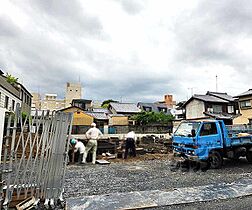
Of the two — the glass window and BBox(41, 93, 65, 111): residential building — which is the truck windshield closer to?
the glass window

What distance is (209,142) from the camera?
319 inches

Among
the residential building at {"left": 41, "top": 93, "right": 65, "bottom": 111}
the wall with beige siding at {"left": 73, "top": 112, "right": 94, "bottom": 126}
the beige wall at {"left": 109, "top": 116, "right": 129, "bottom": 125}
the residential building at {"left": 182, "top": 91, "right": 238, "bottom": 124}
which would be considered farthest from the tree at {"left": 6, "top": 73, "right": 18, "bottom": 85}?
the residential building at {"left": 41, "top": 93, "right": 65, "bottom": 111}

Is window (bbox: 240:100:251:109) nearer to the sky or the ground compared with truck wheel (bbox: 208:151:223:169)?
nearer to the sky

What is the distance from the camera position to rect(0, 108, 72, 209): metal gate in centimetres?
388

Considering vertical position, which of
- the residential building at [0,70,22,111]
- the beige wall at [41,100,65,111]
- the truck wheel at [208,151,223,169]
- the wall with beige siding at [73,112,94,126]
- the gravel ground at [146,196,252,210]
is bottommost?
the gravel ground at [146,196,252,210]

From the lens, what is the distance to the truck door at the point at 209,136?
315 inches

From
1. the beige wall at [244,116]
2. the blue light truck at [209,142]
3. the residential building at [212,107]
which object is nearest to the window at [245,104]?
the beige wall at [244,116]

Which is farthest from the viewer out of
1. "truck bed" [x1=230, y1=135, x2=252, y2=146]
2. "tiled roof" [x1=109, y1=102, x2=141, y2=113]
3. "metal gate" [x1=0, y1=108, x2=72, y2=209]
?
"tiled roof" [x1=109, y1=102, x2=141, y2=113]

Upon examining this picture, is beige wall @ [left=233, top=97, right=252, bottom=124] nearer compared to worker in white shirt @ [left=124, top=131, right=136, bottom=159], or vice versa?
worker in white shirt @ [left=124, top=131, right=136, bottom=159]

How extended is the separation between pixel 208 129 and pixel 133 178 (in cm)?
384

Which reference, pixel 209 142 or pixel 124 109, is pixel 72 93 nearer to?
pixel 124 109

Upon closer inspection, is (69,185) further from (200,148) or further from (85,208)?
(200,148)

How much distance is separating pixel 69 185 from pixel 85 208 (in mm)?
1849

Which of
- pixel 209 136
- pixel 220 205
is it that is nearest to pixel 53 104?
pixel 209 136
